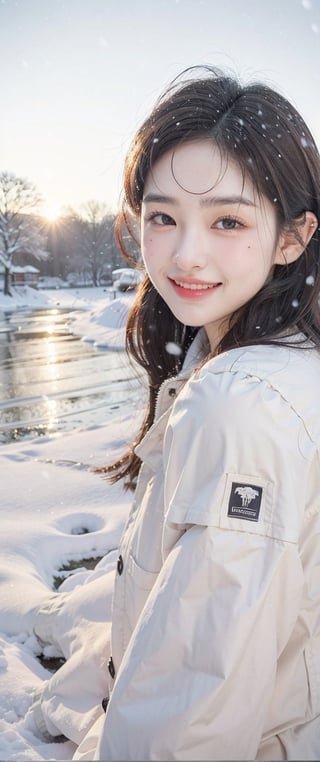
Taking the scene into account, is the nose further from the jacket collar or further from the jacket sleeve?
the jacket sleeve

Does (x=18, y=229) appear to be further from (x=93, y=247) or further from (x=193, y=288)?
(x=193, y=288)

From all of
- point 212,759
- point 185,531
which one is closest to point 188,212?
point 185,531

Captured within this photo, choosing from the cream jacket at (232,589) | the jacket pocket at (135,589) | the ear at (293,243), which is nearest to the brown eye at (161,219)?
the ear at (293,243)

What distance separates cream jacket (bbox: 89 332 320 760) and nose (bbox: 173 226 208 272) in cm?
31

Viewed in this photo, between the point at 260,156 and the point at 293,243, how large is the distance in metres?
0.24

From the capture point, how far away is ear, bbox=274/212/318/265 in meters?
1.42

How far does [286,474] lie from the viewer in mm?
970

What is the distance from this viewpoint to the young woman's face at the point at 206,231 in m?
1.29

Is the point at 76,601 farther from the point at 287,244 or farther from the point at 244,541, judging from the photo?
the point at 287,244

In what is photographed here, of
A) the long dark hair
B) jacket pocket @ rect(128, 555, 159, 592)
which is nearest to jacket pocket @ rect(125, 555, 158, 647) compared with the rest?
jacket pocket @ rect(128, 555, 159, 592)

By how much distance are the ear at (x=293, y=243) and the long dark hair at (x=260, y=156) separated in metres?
0.01

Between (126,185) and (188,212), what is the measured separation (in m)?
0.37

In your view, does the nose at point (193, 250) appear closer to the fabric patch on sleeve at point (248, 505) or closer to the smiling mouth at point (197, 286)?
the smiling mouth at point (197, 286)

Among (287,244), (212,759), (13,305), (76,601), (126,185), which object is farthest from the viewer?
(13,305)
